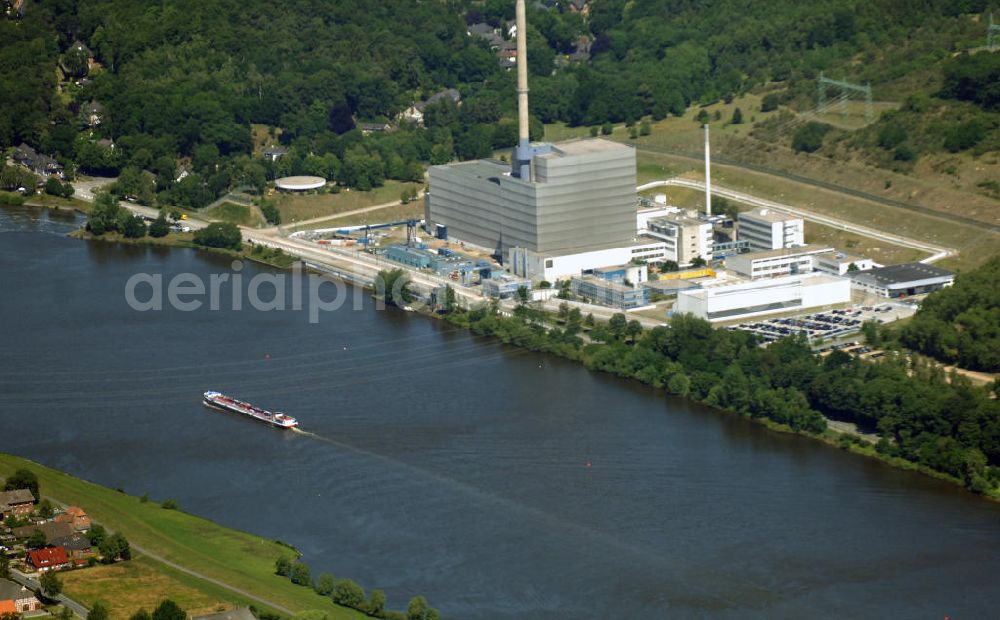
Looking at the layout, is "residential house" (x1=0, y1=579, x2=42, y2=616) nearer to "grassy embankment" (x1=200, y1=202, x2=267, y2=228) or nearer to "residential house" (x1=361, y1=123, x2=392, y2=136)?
"grassy embankment" (x1=200, y1=202, x2=267, y2=228)

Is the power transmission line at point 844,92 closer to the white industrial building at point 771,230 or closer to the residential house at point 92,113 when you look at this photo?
the white industrial building at point 771,230

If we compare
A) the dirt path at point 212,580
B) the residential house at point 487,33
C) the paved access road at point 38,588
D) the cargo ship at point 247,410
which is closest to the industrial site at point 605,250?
the cargo ship at point 247,410

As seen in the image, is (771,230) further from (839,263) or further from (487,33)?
(487,33)

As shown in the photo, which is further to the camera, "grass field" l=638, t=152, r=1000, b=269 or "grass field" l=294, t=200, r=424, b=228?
"grass field" l=294, t=200, r=424, b=228

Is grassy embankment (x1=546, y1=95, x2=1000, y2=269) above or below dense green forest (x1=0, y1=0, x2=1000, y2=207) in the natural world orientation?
below

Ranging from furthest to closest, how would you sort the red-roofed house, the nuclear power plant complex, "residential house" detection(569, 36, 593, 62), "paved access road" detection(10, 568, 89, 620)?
"residential house" detection(569, 36, 593, 62) → the nuclear power plant complex → the red-roofed house → "paved access road" detection(10, 568, 89, 620)

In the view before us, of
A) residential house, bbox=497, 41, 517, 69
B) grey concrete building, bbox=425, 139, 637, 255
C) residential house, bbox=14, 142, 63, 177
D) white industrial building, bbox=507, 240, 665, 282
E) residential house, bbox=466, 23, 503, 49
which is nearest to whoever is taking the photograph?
white industrial building, bbox=507, 240, 665, 282

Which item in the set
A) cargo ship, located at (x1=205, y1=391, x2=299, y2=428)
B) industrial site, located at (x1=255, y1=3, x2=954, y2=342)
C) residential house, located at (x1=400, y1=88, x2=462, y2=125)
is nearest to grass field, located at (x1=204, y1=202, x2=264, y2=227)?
industrial site, located at (x1=255, y1=3, x2=954, y2=342)

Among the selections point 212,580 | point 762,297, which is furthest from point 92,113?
point 212,580
